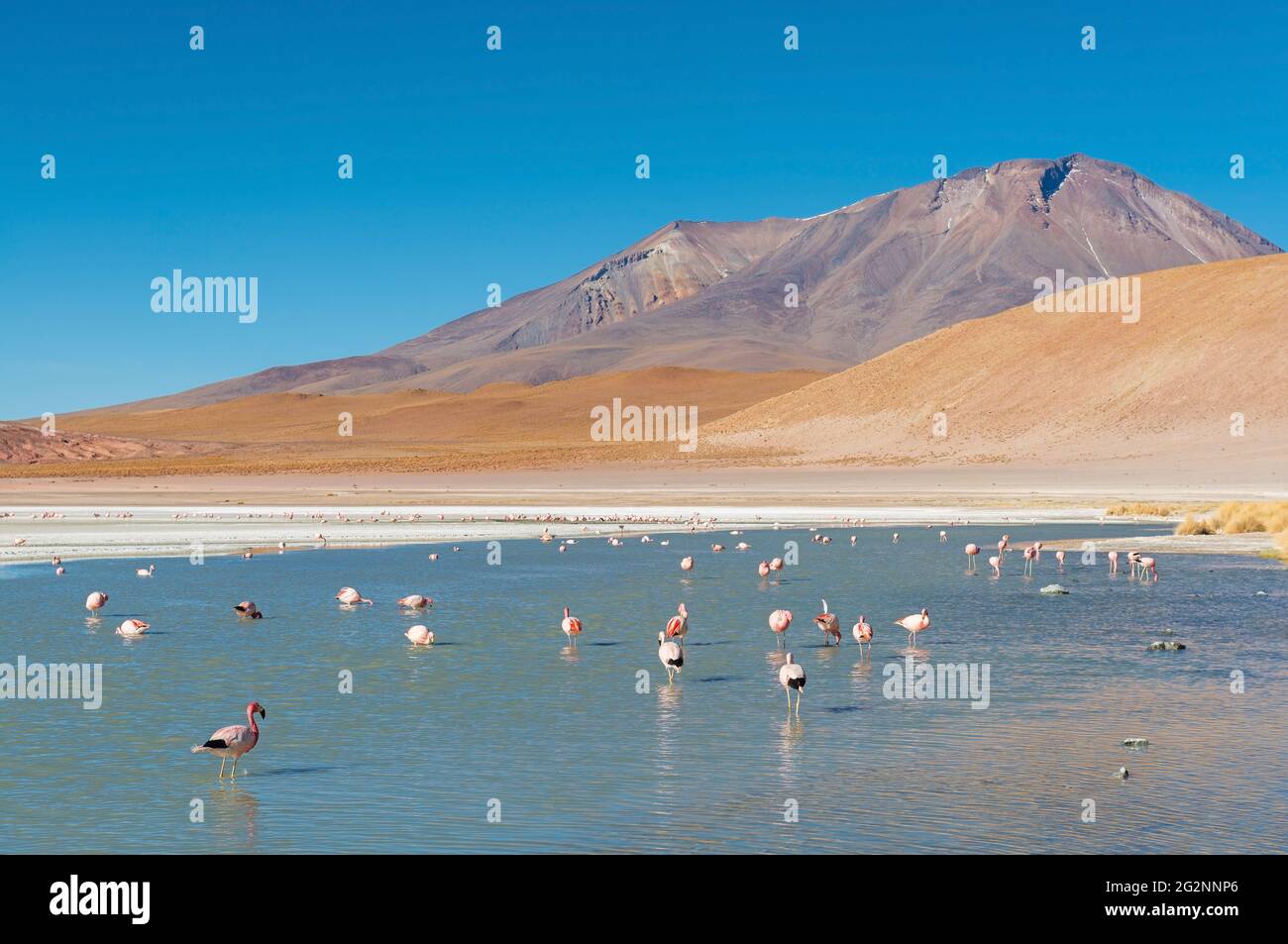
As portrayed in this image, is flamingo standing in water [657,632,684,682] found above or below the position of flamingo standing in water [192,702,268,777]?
above

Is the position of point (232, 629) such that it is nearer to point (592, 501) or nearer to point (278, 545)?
point (278, 545)

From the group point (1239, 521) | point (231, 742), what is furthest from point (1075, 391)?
point (231, 742)

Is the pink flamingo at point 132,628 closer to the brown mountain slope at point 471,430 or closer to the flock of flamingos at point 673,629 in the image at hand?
the flock of flamingos at point 673,629

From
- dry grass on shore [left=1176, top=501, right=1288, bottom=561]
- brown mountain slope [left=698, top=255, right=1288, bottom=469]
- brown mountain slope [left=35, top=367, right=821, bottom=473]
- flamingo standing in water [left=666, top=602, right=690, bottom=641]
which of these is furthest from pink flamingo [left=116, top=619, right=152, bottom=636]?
brown mountain slope [left=35, top=367, right=821, bottom=473]

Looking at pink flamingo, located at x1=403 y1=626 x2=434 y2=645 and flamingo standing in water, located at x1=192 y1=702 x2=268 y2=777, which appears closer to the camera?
flamingo standing in water, located at x1=192 y1=702 x2=268 y2=777

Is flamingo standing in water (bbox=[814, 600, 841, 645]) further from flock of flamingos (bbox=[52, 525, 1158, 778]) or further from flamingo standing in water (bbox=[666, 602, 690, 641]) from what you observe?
flamingo standing in water (bbox=[666, 602, 690, 641])

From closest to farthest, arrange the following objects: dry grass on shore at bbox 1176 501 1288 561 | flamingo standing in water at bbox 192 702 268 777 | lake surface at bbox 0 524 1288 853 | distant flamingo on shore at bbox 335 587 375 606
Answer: lake surface at bbox 0 524 1288 853
flamingo standing in water at bbox 192 702 268 777
distant flamingo on shore at bbox 335 587 375 606
dry grass on shore at bbox 1176 501 1288 561

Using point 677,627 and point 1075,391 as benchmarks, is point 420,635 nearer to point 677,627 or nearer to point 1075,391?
point 677,627
